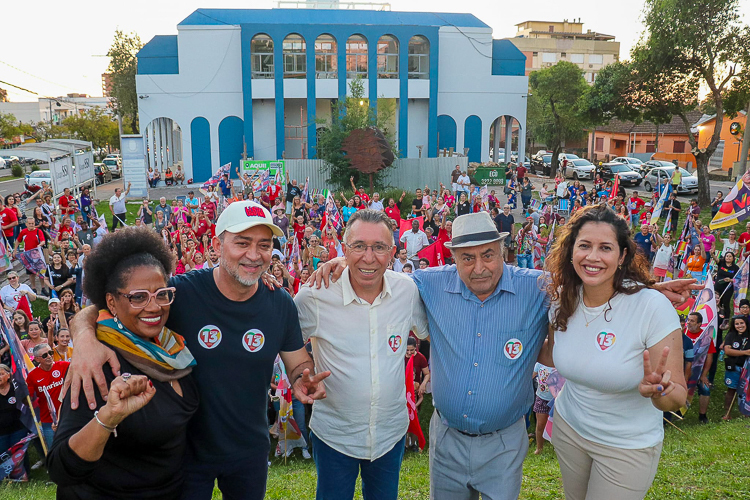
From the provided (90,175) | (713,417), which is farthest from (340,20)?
(713,417)

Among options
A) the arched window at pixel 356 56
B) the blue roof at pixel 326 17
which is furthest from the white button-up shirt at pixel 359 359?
the blue roof at pixel 326 17

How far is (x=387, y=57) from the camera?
33.7m

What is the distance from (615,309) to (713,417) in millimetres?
7256

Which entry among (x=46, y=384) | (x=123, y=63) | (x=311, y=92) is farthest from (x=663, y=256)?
(x=123, y=63)

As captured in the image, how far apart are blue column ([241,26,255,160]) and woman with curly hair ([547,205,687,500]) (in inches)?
1201

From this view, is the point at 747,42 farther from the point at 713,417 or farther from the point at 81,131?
the point at 81,131

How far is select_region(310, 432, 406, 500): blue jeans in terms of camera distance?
3463mm

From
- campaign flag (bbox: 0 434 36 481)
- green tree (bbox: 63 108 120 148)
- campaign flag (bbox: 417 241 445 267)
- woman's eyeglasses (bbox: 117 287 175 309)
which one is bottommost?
campaign flag (bbox: 0 434 36 481)

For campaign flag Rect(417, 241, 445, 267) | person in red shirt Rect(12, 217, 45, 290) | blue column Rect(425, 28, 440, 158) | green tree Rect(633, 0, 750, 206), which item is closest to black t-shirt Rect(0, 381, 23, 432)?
person in red shirt Rect(12, 217, 45, 290)

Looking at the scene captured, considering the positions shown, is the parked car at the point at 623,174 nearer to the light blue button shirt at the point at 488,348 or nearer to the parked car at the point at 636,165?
the parked car at the point at 636,165

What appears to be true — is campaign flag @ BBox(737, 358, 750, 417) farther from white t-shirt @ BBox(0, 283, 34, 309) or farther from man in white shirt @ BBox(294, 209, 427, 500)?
white t-shirt @ BBox(0, 283, 34, 309)

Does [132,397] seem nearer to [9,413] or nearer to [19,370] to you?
[19,370]

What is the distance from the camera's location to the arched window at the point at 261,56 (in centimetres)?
3219

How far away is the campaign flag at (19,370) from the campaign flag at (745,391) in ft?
30.9
